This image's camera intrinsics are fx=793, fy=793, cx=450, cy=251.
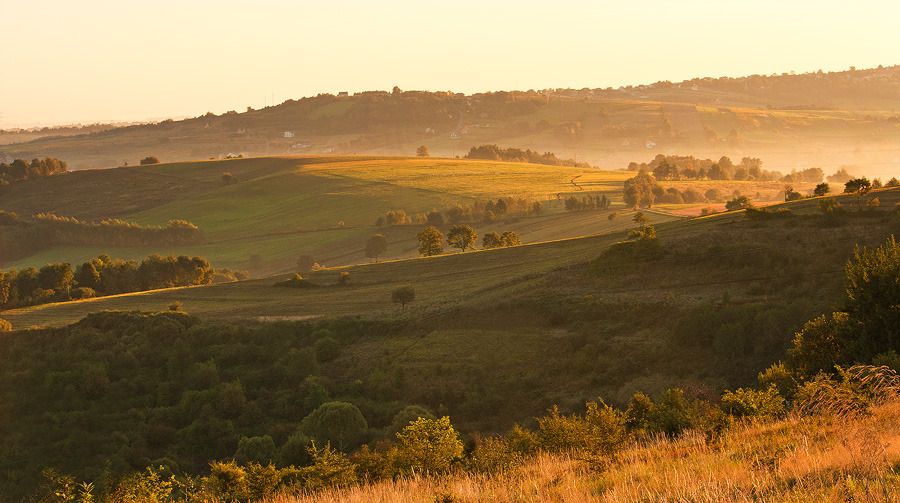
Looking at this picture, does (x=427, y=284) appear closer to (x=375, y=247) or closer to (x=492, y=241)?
(x=492, y=241)

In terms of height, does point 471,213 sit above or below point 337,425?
above

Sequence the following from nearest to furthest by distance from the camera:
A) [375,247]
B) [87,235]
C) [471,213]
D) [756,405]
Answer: [756,405], [375,247], [471,213], [87,235]

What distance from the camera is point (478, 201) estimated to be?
179875mm

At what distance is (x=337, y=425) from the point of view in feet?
177

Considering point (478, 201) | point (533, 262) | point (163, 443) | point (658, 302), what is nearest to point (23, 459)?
point (163, 443)

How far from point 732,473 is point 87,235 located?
18812 cm

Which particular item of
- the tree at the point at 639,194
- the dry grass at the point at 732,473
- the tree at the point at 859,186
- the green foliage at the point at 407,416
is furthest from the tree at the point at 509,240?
the dry grass at the point at 732,473

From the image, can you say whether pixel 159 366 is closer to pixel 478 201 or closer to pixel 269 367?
pixel 269 367

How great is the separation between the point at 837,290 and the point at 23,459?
60785 mm

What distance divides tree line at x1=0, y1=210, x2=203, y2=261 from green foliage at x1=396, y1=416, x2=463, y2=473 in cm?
15807

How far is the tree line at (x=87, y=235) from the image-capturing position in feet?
584

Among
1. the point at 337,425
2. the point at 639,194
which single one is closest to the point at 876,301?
the point at 337,425

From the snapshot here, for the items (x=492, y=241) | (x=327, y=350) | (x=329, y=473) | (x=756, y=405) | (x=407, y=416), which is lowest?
(x=407, y=416)

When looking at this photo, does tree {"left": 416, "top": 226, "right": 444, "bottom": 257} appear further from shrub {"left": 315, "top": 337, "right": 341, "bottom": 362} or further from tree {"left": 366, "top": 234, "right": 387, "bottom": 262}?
shrub {"left": 315, "top": 337, "right": 341, "bottom": 362}
